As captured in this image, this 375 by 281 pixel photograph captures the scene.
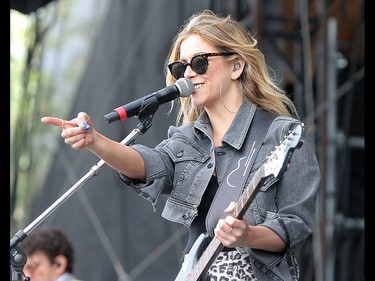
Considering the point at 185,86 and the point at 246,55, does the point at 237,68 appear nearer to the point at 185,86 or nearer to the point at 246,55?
the point at 246,55

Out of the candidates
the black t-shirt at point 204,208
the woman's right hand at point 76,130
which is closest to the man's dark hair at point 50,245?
the black t-shirt at point 204,208

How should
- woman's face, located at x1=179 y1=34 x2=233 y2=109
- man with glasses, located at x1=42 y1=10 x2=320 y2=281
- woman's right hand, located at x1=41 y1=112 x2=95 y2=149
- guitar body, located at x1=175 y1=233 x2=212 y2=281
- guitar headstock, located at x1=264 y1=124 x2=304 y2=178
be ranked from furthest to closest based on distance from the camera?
woman's face, located at x1=179 y1=34 x2=233 y2=109 < guitar body, located at x1=175 y1=233 x2=212 y2=281 < man with glasses, located at x1=42 y1=10 x2=320 y2=281 < woman's right hand, located at x1=41 y1=112 x2=95 y2=149 < guitar headstock, located at x1=264 y1=124 x2=304 y2=178

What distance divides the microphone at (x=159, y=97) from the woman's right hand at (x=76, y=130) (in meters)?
0.12

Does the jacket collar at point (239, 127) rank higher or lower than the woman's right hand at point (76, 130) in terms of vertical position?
lower

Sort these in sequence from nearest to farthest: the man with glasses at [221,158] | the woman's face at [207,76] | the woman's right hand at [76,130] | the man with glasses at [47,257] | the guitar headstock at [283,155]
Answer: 1. the guitar headstock at [283,155]
2. the woman's right hand at [76,130]
3. the man with glasses at [221,158]
4. the woman's face at [207,76]
5. the man with glasses at [47,257]

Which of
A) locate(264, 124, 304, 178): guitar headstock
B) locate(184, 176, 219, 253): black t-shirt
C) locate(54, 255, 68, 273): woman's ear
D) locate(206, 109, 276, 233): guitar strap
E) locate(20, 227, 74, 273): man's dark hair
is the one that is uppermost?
locate(264, 124, 304, 178): guitar headstock

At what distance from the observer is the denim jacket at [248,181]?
2.77 m

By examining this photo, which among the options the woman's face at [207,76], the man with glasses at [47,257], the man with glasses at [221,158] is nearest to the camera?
the man with glasses at [221,158]

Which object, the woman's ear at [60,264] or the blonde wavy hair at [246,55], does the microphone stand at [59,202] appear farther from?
the woman's ear at [60,264]

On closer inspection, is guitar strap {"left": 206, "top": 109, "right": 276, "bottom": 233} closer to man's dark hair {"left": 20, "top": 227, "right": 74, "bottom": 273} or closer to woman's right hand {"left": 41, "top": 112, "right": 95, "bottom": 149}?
woman's right hand {"left": 41, "top": 112, "right": 95, "bottom": 149}

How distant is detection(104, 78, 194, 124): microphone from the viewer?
2.80 m

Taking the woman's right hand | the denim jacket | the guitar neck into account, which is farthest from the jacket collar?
the woman's right hand

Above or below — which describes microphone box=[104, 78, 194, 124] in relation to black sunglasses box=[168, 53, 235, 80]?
below

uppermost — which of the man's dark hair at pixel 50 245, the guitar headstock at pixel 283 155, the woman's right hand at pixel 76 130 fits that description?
the woman's right hand at pixel 76 130
